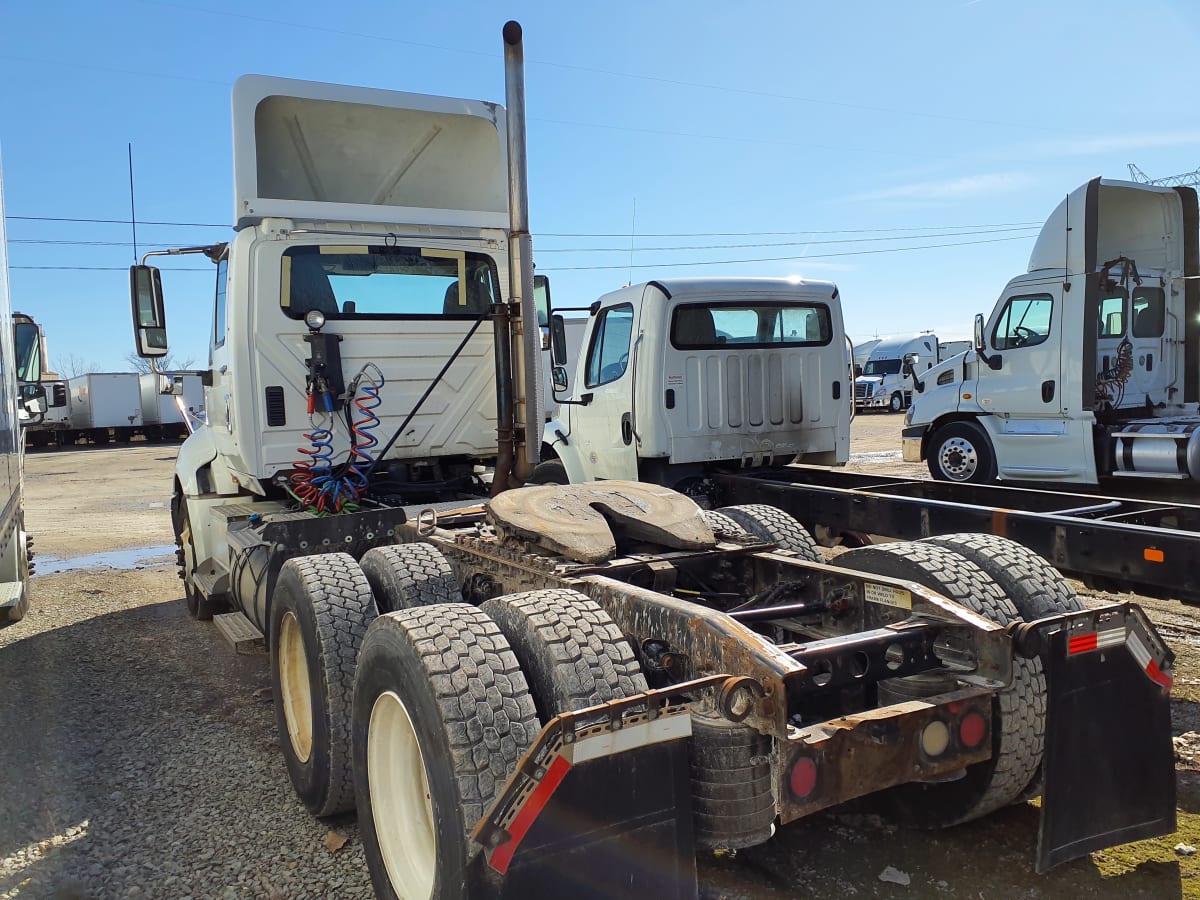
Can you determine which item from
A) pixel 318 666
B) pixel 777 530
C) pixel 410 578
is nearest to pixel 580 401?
pixel 777 530

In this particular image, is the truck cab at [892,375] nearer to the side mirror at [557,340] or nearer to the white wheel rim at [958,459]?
the white wheel rim at [958,459]

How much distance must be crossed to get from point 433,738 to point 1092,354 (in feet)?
30.3

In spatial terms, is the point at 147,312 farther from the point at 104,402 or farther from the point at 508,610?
the point at 104,402

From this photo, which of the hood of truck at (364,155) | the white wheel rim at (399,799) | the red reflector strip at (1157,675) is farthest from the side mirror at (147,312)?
the red reflector strip at (1157,675)

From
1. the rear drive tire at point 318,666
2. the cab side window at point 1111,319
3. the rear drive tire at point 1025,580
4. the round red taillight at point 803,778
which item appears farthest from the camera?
the cab side window at point 1111,319

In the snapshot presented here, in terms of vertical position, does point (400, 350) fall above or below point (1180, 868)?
above

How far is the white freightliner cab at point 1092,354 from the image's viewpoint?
31.2ft

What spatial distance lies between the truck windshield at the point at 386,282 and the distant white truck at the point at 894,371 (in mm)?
28030

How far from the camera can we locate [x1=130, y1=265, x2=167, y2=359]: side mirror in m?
6.05

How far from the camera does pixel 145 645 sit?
20.8 feet

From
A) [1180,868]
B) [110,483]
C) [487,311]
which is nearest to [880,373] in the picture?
[110,483]

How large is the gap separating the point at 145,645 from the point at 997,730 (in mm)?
5655

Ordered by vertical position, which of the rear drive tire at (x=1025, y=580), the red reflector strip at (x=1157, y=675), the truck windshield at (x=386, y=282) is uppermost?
the truck windshield at (x=386, y=282)

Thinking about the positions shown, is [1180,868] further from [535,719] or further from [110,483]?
[110,483]
